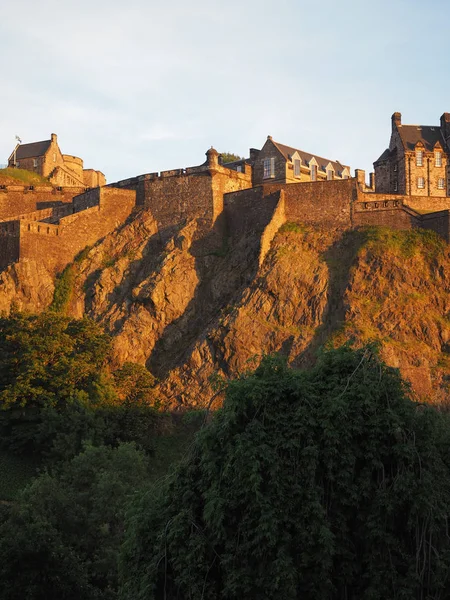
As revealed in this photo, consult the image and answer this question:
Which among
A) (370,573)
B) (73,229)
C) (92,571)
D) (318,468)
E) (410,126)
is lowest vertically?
(92,571)

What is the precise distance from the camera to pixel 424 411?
23.0 meters

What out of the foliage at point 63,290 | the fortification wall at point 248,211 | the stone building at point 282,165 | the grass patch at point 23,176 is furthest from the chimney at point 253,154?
the grass patch at point 23,176

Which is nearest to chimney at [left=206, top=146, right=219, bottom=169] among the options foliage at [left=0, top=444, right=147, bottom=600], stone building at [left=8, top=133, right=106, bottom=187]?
foliage at [left=0, top=444, right=147, bottom=600]

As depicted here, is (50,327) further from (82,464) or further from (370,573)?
(370,573)

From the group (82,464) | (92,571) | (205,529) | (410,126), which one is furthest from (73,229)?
(205,529)

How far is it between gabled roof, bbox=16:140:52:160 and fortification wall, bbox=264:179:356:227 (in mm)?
37996

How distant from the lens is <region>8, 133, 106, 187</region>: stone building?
82938 mm

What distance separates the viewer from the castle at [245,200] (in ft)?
171

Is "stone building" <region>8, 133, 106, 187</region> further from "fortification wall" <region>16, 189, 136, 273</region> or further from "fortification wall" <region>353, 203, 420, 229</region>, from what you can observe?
"fortification wall" <region>353, 203, 420, 229</region>

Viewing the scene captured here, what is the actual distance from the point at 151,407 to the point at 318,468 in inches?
977

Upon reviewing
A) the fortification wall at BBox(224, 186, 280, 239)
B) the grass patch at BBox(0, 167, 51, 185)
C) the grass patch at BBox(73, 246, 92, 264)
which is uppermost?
the grass patch at BBox(0, 167, 51, 185)

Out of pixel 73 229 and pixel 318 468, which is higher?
pixel 73 229

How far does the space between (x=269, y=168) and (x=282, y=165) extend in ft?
2.99

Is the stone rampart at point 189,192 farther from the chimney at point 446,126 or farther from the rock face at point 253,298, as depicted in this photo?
the chimney at point 446,126
